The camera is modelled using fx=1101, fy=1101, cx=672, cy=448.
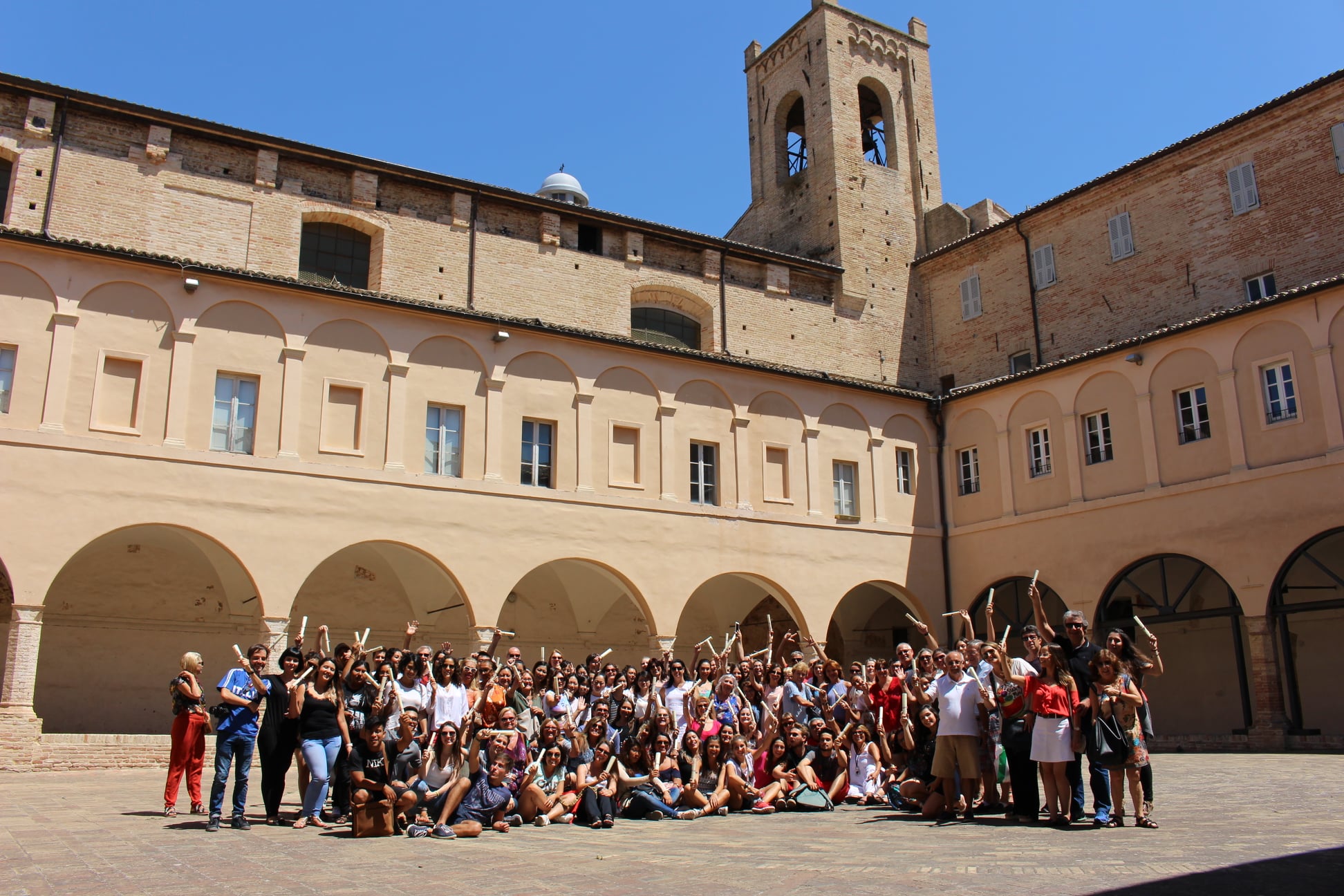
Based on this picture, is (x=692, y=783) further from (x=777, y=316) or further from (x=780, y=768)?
(x=777, y=316)

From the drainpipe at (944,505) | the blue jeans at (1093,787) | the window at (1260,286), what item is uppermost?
the window at (1260,286)

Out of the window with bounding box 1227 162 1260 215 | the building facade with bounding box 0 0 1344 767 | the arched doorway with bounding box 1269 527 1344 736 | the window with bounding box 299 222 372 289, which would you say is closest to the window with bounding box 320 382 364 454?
the building facade with bounding box 0 0 1344 767

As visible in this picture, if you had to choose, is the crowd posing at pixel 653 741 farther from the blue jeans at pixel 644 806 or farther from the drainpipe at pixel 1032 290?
the drainpipe at pixel 1032 290

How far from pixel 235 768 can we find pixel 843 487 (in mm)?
15989

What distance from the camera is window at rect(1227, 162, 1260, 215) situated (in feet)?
69.9

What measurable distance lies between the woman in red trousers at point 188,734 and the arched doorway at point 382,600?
980 cm

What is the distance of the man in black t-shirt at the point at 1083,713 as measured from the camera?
873 cm

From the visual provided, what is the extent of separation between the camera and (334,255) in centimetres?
2083

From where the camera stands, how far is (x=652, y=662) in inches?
499

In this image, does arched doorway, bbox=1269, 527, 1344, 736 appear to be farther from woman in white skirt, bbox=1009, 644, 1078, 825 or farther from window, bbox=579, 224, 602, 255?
window, bbox=579, 224, 602, 255

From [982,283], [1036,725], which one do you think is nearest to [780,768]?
[1036,725]

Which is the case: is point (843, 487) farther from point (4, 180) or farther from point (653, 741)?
point (4, 180)

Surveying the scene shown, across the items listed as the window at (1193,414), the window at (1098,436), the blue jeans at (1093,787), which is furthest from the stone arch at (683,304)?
the blue jeans at (1093,787)

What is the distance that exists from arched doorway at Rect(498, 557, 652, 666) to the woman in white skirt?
1364 cm
